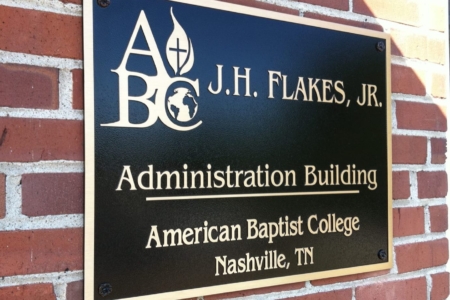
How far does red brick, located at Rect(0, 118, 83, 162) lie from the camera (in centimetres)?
104

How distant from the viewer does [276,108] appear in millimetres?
1354

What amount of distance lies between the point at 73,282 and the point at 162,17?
0.59 m

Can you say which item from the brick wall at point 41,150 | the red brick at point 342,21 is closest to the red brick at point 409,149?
the red brick at point 342,21

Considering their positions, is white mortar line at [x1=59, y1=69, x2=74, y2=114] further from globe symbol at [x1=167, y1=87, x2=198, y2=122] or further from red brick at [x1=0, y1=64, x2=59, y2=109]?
globe symbol at [x1=167, y1=87, x2=198, y2=122]

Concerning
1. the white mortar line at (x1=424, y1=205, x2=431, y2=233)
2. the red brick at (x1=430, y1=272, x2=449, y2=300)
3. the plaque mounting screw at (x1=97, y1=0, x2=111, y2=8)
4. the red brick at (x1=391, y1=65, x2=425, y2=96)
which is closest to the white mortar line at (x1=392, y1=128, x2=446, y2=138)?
the red brick at (x1=391, y1=65, x2=425, y2=96)

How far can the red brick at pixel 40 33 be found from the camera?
1052 millimetres

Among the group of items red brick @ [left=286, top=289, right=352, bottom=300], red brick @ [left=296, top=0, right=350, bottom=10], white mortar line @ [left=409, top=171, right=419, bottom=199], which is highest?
red brick @ [left=296, top=0, right=350, bottom=10]

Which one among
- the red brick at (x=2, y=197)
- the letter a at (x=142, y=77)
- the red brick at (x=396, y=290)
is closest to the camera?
the red brick at (x=2, y=197)

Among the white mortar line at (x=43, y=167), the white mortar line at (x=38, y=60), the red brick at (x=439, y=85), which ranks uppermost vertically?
the red brick at (x=439, y=85)

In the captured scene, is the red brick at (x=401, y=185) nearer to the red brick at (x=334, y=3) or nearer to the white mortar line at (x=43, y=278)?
the red brick at (x=334, y=3)

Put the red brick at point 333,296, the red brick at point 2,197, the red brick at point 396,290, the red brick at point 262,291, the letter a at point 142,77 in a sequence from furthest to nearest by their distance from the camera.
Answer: the red brick at point 396,290
the red brick at point 333,296
the red brick at point 262,291
the letter a at point 142,77
the red brick at point 2,197

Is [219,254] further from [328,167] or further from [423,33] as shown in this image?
[423,33]

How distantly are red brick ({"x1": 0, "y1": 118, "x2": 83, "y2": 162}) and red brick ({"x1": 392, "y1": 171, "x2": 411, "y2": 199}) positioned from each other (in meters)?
0.92

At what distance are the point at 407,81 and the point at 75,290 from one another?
1109 mm
